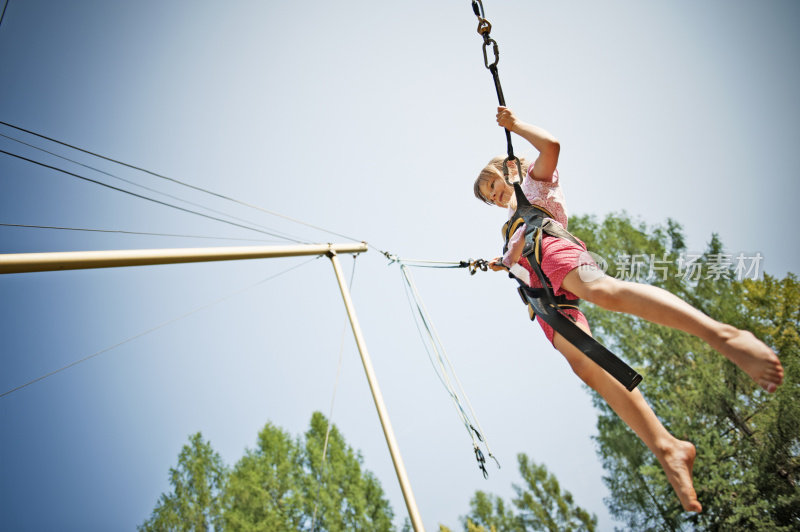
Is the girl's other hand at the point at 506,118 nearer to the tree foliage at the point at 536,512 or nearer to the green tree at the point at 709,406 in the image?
the green tree at the point at 709,406

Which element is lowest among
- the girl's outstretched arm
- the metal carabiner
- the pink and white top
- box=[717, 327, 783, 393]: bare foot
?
box=[717, 327, 783, 393]: bare foot

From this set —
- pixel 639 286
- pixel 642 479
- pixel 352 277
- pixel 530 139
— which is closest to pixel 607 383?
pixel 639 286

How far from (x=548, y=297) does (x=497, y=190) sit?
31.2 inches

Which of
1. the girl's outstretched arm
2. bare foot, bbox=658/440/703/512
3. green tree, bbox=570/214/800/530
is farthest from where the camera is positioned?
green tree, bbox=570/214/800/530

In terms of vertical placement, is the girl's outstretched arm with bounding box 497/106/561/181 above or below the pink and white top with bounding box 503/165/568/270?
above

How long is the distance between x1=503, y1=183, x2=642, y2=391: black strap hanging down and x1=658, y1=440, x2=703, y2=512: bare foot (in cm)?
31

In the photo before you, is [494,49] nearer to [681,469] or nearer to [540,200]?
[540,200]

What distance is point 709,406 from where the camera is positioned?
37.7 ft

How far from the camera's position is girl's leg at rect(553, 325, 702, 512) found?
6.47ft

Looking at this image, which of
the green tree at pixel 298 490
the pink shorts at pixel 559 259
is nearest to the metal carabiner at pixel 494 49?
the pink shorts at pixel 559 259

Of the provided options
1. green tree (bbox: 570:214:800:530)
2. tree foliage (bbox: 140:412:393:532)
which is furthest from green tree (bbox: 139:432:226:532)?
green tree (bbox: 570:214:800:530)

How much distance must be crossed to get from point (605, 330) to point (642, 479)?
4248 mm

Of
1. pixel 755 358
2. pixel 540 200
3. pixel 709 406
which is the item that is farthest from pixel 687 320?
pixel 709 406

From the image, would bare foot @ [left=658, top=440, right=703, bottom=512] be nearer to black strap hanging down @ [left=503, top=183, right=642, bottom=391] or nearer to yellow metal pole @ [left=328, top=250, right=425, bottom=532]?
black strap hanging down @ [left=503, top=183, right=642, bottom=391]
